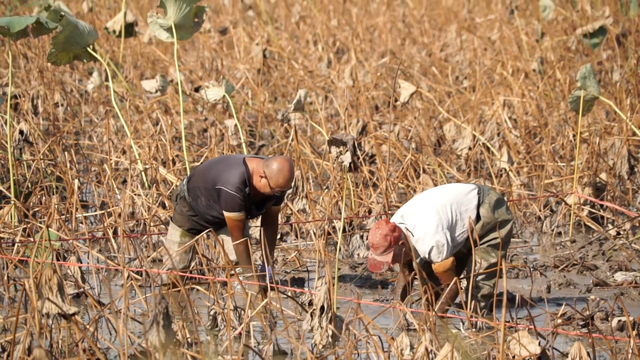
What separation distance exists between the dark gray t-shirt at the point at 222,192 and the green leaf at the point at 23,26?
142cm

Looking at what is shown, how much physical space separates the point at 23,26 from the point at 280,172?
6.30 feet

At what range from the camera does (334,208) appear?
6.86 m

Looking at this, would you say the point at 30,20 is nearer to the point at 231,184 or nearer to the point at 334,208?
the point at 231,184

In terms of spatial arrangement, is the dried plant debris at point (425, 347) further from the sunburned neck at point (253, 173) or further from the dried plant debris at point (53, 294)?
the sunburned neck at point (253, 173)

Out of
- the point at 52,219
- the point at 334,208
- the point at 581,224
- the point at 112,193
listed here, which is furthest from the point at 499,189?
the point at 52,219

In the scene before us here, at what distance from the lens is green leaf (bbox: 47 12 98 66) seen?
6.59m

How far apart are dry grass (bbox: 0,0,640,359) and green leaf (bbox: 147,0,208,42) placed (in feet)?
2.56

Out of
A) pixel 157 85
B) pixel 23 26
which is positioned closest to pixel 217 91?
pixel 157 85

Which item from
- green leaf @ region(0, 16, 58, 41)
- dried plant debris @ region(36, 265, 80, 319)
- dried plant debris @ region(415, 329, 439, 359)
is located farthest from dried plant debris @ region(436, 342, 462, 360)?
green leaf @ region(0, 16, 58, 41)

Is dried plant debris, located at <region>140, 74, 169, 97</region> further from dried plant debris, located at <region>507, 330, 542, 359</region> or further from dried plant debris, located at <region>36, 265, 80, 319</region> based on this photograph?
dried plant debris, located at <region>507, 330, 542, 359</region>

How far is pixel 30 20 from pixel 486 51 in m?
5.33

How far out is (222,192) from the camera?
537cm

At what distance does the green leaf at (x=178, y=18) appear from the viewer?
6.83 meters

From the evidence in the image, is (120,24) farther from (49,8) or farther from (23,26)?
(23,26)
